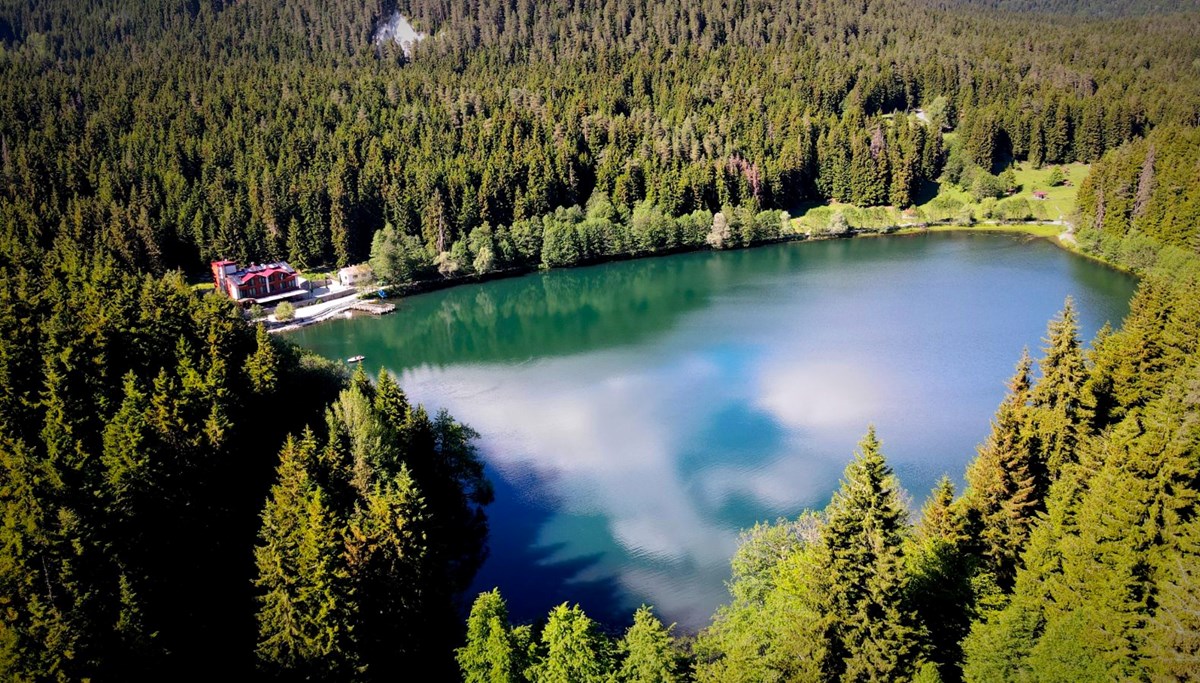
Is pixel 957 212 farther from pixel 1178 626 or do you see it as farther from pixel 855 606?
pixel 855 606

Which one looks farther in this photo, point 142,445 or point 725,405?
point 725,405

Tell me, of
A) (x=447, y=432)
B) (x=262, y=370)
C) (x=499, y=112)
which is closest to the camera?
(x=262, y=370)

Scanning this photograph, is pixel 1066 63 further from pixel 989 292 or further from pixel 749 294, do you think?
pixel 749 294

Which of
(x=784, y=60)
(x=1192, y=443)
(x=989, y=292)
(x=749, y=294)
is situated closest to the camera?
(x=1192, y=443)

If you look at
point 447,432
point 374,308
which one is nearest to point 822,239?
point 374,308

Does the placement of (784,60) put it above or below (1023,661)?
above

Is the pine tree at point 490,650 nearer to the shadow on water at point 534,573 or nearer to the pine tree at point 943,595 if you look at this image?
the shadow on water at point 534,573

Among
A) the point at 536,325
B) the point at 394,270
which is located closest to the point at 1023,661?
the point at 536,325
